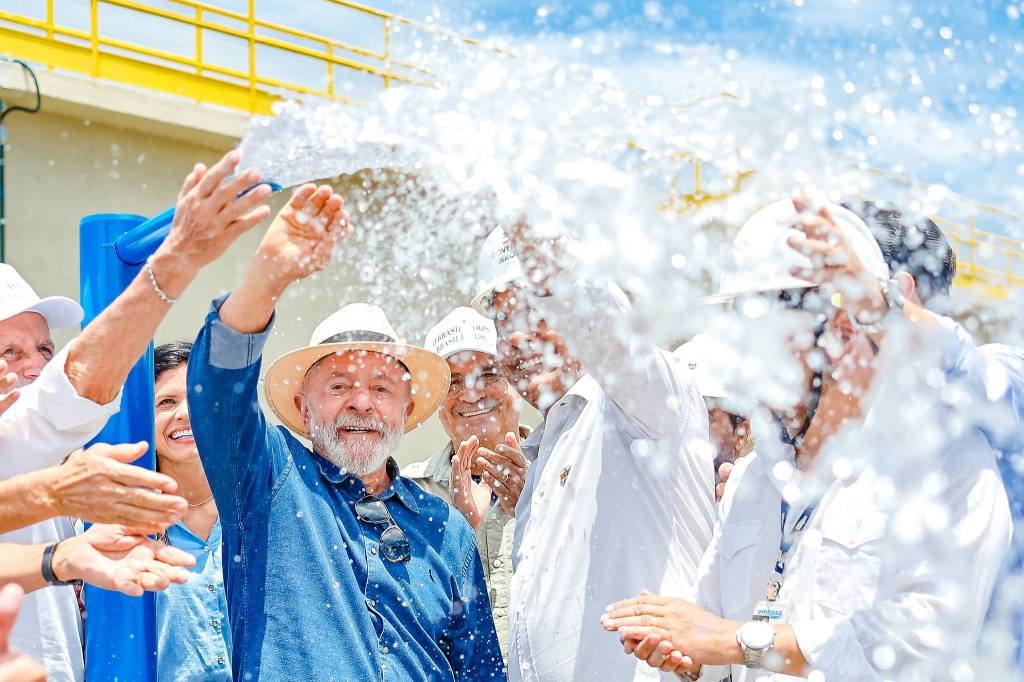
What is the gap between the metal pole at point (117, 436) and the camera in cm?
278

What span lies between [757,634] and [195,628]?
1.77 metres

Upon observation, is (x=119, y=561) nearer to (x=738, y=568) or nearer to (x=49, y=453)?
(x=49, y=453)

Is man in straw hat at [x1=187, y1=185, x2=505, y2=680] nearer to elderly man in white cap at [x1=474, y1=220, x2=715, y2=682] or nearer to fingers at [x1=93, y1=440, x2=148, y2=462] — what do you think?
elderly man in white cap at [x1=474, y1=220, x2=715, y2=682]

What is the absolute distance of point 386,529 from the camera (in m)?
3.37

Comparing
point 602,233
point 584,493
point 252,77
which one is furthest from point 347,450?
point 252,77

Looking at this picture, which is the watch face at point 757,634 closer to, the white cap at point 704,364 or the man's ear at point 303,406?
the man's ear at point 303,406

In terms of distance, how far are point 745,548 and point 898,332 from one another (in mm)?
832

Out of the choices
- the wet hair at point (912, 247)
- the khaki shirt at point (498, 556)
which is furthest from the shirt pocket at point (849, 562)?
the khaki shirt at point (498, 556)

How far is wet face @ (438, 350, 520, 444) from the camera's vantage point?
17.2ft

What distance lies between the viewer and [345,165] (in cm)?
366

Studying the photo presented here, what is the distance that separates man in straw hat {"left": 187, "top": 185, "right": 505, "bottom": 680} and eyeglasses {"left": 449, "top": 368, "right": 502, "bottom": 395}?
4.74ft

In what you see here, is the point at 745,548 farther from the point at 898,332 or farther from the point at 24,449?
the point at 24,449

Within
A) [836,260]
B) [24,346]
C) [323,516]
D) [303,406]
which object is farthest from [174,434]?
[836,260]

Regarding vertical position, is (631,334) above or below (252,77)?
below
